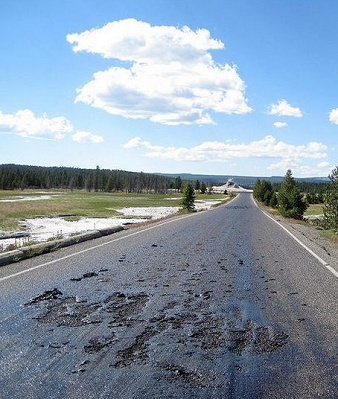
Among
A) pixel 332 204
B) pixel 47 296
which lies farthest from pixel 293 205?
pixel 47 296

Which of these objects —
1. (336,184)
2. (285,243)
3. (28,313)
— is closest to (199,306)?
(28,313)

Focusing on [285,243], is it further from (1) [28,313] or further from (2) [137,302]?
(1) [28,313]

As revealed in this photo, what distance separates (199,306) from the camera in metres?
6.67

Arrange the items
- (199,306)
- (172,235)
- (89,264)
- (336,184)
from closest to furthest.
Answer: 1. (199,306)
2. (89,264)
3. (172,235)
4. (336,184)

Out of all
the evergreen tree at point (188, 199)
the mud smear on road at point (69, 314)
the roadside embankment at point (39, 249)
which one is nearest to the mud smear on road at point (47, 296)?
the mud smear on road at point (69, 314)

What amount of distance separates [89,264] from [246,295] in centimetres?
422

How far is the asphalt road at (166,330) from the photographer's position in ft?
13.0

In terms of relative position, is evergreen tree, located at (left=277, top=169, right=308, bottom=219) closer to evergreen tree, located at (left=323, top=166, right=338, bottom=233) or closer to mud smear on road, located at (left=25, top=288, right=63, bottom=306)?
evergreen tree, located at (left=323, top=166, right=338, bottom=233)

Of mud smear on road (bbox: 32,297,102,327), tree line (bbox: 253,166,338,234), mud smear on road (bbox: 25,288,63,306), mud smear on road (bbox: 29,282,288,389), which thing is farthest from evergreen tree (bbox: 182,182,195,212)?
mud smear on road (bbox: 32,297,102,327)

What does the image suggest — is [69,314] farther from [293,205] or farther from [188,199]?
[188,199]

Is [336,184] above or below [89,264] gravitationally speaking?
above

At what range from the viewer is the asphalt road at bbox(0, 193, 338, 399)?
3.95 meters

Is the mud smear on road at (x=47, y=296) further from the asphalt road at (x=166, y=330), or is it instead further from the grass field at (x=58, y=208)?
the grass field at (x=58, y=208)

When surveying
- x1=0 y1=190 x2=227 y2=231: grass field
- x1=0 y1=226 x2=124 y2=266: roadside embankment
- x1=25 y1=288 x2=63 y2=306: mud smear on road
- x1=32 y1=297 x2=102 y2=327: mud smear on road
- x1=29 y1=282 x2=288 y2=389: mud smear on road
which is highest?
x1=29 y1=282 x2=288 y2=389: mud smear on road
